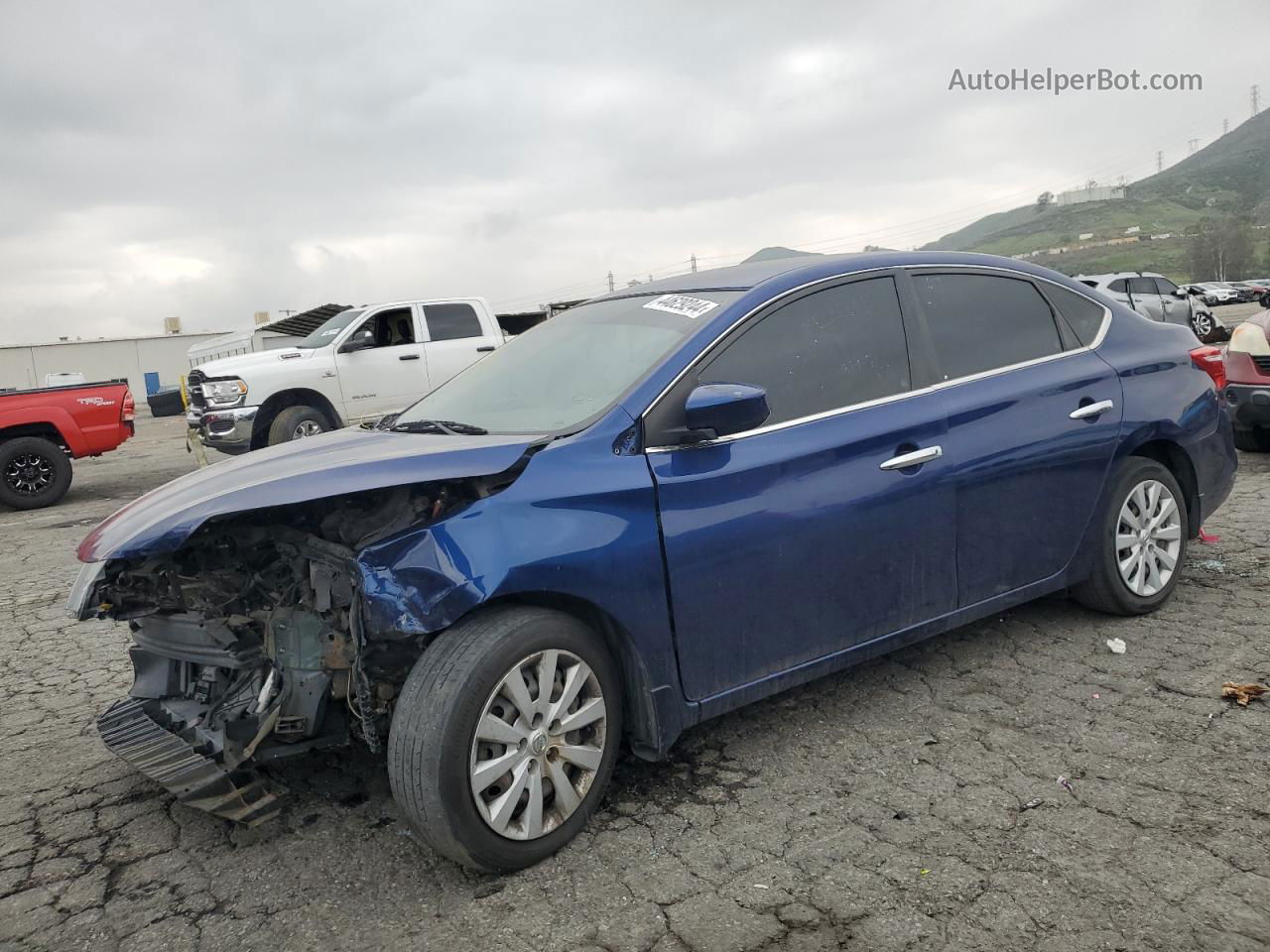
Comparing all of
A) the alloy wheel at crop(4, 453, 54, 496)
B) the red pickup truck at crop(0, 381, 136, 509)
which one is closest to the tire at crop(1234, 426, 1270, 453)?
the red pickup truck at crop(0, 381, 136, 509)

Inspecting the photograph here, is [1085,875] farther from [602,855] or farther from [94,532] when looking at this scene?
[94,532]

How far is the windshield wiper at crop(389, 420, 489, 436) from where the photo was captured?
126 inches

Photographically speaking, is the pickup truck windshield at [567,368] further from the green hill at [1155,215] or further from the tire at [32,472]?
the green hill at [1155,215]

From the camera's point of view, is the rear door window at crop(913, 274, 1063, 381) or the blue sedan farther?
the rear door window at crop(913, 274, 1063, 381)

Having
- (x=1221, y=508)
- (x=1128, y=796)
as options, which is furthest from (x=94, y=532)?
(x=1221, y=508)

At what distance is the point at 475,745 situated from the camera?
2.47 meters

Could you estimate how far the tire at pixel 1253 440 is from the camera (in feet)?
25.8

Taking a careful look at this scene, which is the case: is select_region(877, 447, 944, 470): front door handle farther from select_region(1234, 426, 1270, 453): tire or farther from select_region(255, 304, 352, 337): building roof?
select_region(255, 304, 352, 337): building roof

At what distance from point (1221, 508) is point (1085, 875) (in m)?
4.73

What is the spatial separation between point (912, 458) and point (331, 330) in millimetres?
10088

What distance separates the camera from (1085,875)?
240 cm

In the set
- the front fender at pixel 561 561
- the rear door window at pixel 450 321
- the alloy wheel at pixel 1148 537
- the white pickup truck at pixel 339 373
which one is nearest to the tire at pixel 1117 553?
the alloy wheel at pixel 1148 537

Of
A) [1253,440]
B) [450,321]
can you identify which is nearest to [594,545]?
[1253,440]

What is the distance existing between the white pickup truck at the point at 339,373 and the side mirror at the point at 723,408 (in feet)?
26.2
